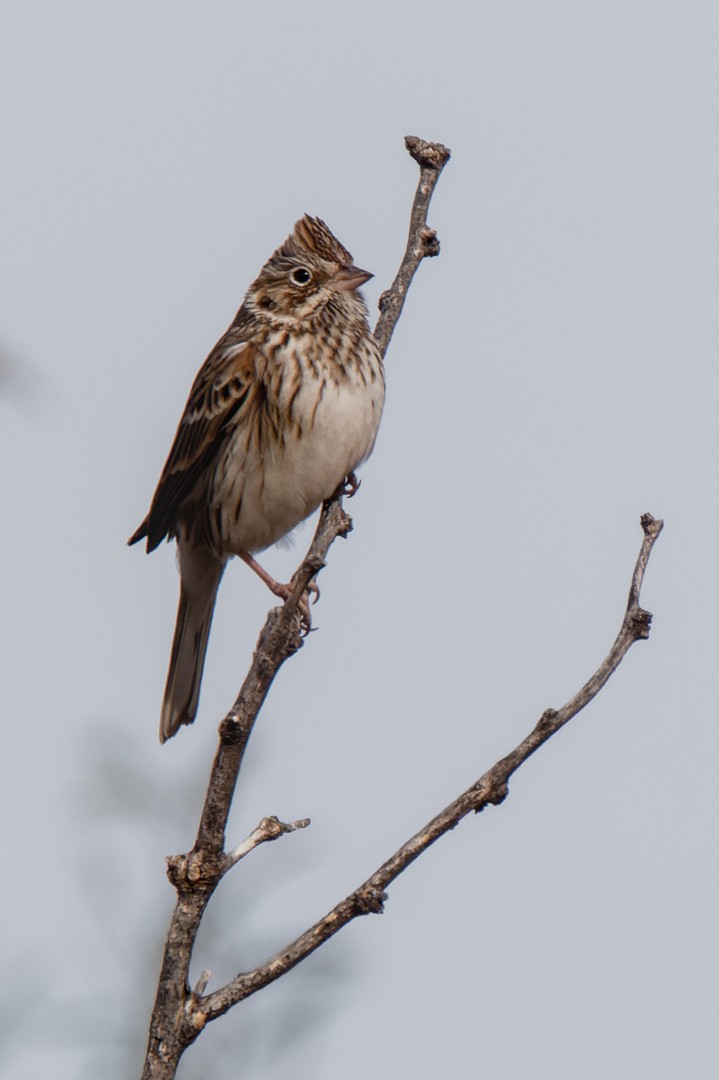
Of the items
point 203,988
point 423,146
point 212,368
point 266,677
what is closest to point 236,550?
point 212,368

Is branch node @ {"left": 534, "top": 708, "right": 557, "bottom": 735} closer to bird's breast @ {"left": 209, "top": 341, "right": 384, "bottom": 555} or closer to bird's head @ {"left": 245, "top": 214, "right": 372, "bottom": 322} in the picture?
bird's breast @ {"left": 209, "top": 341, "right": 384, "bottom": 555}

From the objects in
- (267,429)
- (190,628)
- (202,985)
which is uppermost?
(267,429)

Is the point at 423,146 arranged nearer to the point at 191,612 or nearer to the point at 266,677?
the point at 266,677

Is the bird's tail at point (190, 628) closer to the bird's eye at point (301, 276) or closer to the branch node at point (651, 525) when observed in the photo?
the bird's eye at point (301, 276)

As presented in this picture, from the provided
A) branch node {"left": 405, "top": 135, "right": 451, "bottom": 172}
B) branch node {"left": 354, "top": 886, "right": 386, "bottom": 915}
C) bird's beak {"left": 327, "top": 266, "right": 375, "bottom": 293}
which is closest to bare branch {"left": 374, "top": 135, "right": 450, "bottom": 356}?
branch node {"left": 405, "top": 135, "right": 451, "bottom": 172}

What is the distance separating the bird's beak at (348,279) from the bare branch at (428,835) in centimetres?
358

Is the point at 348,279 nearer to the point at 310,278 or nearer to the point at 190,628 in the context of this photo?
the point at 310,278

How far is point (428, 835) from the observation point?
358 centimetres

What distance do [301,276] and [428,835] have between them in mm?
4061

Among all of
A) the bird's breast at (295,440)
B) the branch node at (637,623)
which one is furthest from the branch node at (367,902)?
the bird's breast at (295,440)

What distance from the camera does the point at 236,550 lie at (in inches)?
284

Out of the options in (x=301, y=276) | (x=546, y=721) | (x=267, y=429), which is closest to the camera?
(x=546, y=721)

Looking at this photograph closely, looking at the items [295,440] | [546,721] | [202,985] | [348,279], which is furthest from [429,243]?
[202,985]

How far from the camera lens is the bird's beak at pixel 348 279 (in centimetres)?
697
